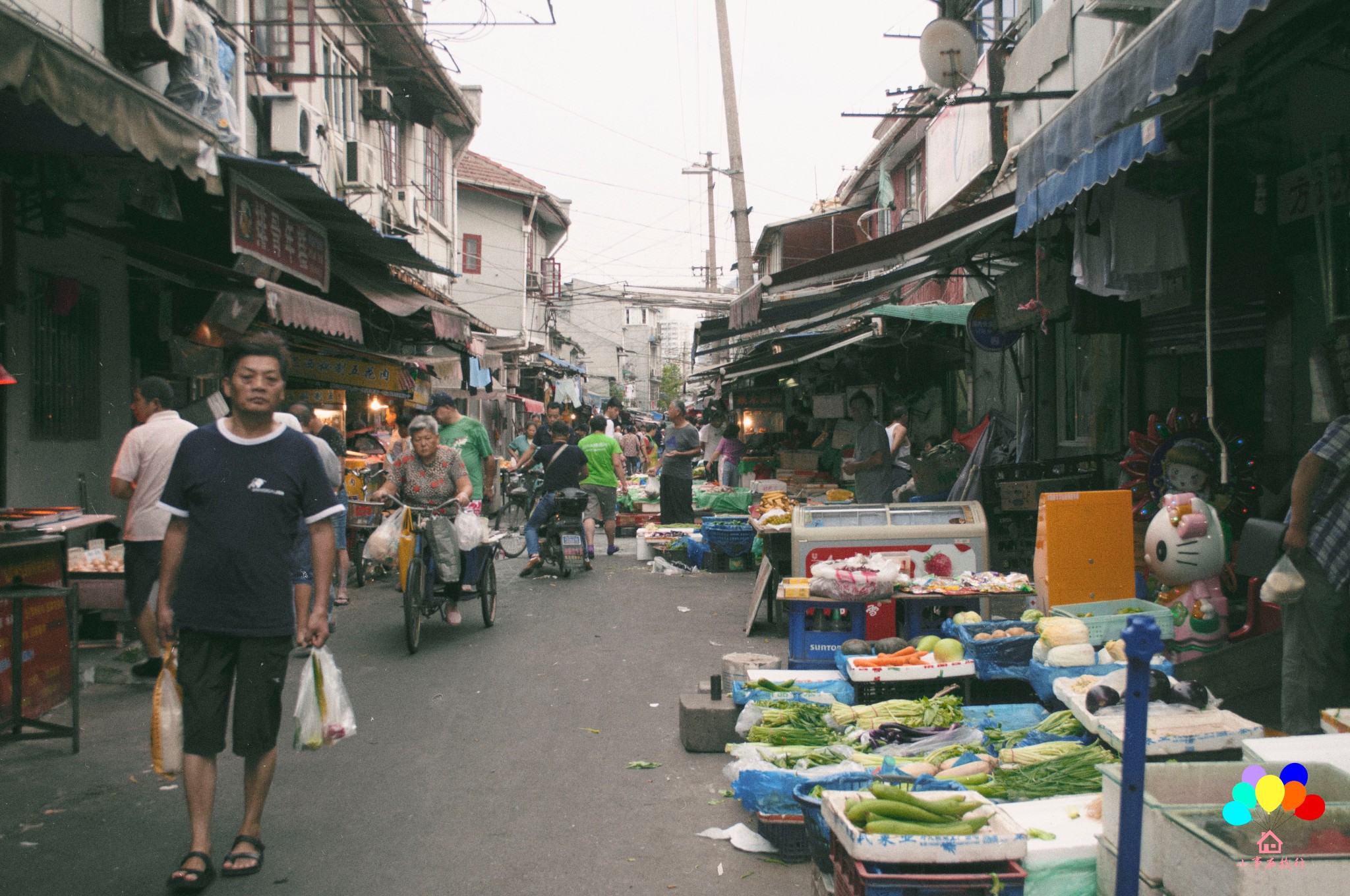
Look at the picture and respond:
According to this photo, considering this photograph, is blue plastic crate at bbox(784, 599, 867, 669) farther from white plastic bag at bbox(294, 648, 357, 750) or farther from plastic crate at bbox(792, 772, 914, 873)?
white plastic bag at bbox(294, 648, 357, 750)

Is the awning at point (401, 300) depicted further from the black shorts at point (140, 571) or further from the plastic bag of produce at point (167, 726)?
the plastic bag of produce at point (167, 726)

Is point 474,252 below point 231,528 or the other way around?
the other way around

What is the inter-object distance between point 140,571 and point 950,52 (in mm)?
9410

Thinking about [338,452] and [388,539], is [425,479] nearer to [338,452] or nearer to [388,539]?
[388,539]

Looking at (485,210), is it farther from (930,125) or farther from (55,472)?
(55,472)

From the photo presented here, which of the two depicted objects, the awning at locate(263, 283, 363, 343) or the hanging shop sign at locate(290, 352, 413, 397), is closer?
the awning at locate(263, 283, 363, 343)

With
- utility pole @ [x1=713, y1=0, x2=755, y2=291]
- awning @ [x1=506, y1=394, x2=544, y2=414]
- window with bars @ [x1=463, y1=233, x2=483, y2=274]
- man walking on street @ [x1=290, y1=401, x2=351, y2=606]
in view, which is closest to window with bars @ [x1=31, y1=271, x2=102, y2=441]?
man walking on street @ [x1=290, y1=401, x2=351, y2=606]

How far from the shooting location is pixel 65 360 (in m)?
8.89

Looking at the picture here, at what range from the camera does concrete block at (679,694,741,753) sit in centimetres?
555

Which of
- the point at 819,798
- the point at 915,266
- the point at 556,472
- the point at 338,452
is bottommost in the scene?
the point at 819,798

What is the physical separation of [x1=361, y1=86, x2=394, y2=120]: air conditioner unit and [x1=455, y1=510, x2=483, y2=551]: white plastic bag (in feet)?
41.8

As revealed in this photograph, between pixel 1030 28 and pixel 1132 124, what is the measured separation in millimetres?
7786

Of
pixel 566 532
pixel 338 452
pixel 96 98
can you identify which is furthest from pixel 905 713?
pixel 566 532

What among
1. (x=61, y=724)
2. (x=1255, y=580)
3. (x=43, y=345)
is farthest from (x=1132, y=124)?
(x=43, y=345)
